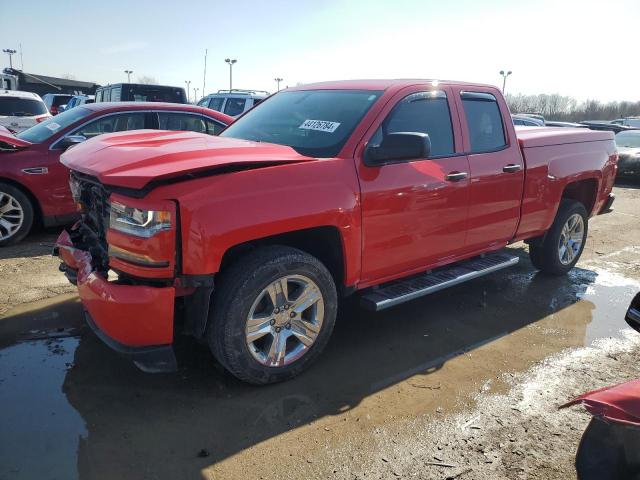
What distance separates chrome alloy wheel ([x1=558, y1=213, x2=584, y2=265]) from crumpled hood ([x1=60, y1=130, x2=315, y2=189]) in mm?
3669

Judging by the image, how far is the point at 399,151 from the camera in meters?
3.33

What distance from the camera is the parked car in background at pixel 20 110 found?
37.3ft

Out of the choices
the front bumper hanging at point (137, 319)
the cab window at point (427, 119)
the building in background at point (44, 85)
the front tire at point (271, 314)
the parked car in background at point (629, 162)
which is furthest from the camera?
the building in background at point (44, 85)

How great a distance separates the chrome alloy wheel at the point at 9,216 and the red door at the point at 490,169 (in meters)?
5.02

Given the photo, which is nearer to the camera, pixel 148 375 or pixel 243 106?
pixel 148 375

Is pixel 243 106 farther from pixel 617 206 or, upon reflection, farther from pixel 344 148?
pixel 344 148

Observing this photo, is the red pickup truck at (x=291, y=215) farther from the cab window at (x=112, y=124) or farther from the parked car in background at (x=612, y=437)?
the cab window at (x=112, y=124)

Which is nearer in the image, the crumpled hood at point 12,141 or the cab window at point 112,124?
the crumpled hood at point 12,141

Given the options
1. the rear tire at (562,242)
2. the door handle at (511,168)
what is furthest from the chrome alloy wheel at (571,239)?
the door handle at (511,168)

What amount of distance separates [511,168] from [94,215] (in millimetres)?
3474

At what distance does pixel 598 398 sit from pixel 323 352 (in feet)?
6.95

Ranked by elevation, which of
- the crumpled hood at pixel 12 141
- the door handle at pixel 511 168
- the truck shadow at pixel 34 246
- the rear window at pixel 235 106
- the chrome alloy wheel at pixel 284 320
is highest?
the rear window at pixel 235 106

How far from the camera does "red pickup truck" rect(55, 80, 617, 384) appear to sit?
2.73 m

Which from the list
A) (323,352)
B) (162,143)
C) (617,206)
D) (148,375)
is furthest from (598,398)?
(617,206)
